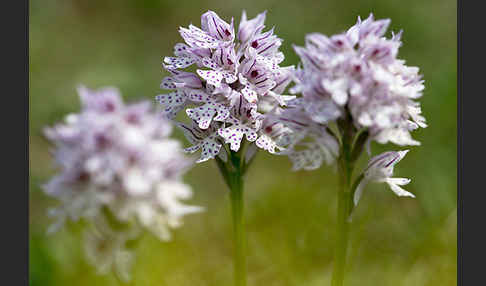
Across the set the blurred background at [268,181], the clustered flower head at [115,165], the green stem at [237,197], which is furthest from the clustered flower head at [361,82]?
the blurred background at [268,181]

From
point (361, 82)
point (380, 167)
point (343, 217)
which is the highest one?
point (361, 82)

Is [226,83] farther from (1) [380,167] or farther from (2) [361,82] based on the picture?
(1) [380,167]

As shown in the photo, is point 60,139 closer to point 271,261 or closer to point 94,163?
point 94,163

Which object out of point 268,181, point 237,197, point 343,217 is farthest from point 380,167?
point 268,181

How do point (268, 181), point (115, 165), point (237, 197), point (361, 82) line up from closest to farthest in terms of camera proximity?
point (361, 82) → point (237, 197) → point (115, 165) → point (268, 181)

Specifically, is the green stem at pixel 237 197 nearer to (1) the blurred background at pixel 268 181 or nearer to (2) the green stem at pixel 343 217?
(2) the green stem at pixel 343 217

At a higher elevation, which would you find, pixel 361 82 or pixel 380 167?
pixel 361 82

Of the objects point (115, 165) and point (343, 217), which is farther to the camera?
point (115, 165)

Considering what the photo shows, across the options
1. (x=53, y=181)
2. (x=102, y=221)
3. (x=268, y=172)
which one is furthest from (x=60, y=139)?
(x=268, y=172)
